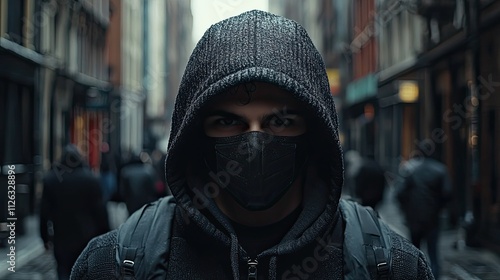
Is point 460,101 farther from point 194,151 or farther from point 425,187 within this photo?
point 194,151

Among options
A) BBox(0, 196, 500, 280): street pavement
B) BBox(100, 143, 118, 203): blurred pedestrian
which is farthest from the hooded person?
BBox(100, 143, 118, 203): blurred pedestrian

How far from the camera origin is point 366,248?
217 cm

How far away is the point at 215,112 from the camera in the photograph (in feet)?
7.50

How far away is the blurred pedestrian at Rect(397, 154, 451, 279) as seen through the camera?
9.78m

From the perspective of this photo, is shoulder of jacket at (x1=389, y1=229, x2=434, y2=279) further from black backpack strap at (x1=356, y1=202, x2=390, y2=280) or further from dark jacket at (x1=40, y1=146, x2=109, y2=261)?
dark jacket at (x1=40, y1=146, x2=109, y2=261)

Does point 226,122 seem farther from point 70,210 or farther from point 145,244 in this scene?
point 70,210

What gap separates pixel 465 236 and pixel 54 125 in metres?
15.0

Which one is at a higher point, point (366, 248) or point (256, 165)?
point (256, 165)

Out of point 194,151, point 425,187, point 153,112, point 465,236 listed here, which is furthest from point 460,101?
point 153,112

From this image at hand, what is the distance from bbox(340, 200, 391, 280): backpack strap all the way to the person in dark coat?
606 centimetres

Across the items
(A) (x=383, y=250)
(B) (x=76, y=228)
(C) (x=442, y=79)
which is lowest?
(B) (x=76, y=228)

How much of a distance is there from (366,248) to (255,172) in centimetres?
→ 38

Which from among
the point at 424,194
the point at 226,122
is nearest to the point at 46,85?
the point at 424,194

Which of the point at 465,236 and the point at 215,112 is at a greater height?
the point at 215,112
